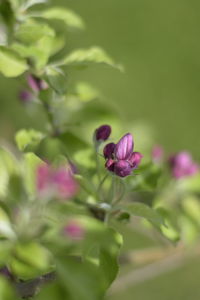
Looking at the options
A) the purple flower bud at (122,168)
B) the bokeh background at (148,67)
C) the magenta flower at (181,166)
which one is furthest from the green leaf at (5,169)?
the bokeh background at (148,67)

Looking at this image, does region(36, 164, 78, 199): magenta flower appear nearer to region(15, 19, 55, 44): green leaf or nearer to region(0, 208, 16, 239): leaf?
region(0, 208, 16, 239): leaf

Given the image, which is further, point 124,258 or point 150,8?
point 150,8

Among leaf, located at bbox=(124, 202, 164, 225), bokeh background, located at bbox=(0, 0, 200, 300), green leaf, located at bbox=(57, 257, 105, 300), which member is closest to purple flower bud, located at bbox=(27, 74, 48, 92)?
leaf, located at bbox=(124, 202, 164, 225)

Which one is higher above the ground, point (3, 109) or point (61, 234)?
point (3, 109)

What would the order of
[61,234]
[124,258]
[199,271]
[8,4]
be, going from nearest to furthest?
[61,234]
[8,4]
[124,258]
[199,271]

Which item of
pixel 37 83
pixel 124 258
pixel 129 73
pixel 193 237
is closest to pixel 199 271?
pixel 193 237

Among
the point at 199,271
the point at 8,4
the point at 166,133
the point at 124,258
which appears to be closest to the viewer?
the point at 8,4

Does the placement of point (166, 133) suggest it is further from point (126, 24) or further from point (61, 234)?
point (61, 234)

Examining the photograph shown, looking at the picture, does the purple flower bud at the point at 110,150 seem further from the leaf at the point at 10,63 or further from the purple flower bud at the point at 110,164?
the leaf at the point at 10,63
